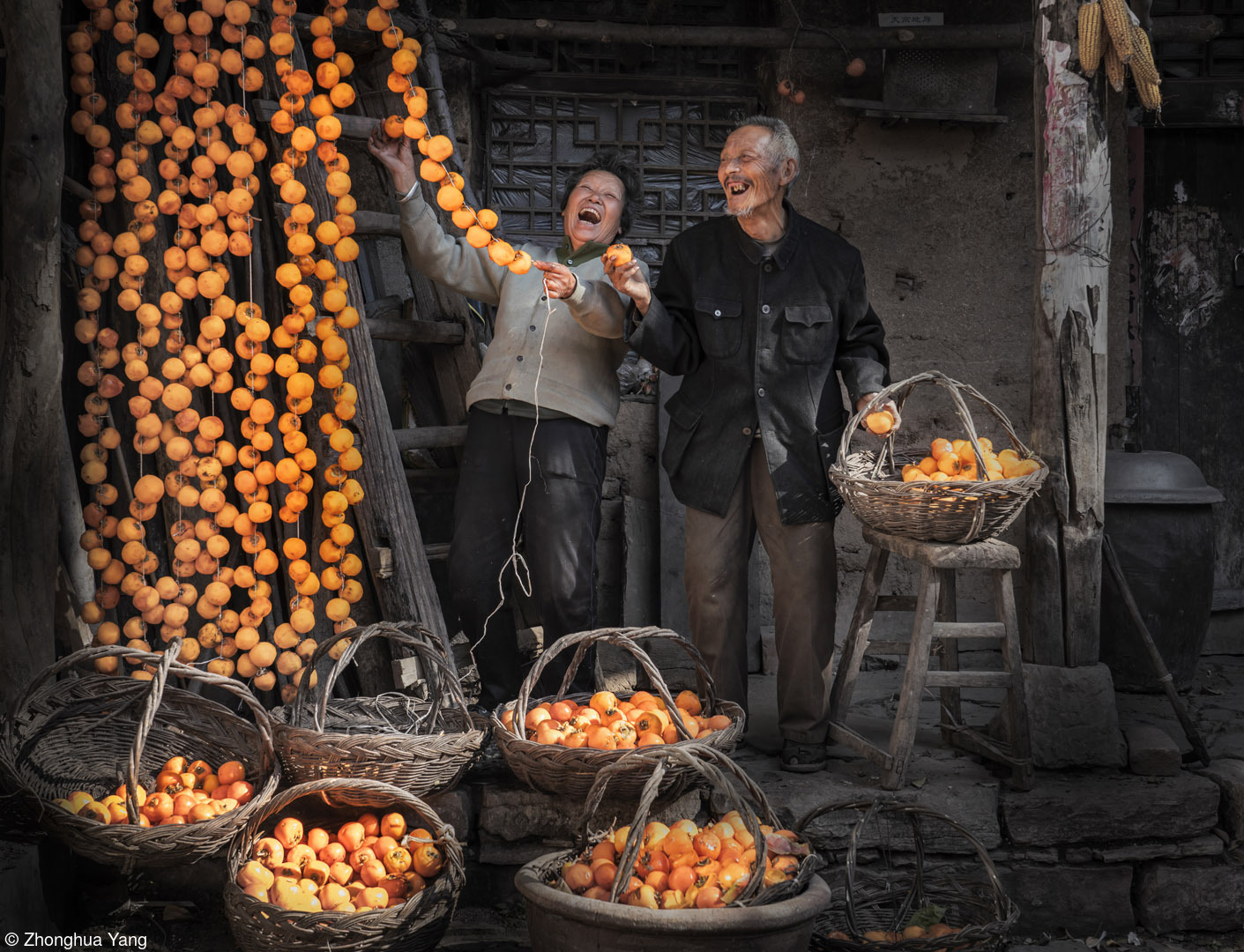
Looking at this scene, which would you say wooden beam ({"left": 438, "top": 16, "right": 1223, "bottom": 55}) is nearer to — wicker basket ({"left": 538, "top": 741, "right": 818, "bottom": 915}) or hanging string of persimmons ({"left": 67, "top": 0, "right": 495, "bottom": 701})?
hanging string of persimmons ({"left": 67, "top": 0, "right": 495, "bottom": 701})

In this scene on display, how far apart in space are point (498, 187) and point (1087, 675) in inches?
123

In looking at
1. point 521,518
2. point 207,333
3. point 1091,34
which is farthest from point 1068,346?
point 207,333

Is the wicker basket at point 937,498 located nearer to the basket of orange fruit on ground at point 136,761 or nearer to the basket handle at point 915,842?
the basket handle at point 915,842

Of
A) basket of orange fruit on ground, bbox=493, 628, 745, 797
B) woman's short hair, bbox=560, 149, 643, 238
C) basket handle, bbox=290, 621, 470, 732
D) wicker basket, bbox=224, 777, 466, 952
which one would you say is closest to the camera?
wicker basket, bbox=224, 777, 466, 952

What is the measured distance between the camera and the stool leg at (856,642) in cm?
353

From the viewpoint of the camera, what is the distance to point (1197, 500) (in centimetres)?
411

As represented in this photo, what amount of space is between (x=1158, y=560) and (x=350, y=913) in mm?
3121

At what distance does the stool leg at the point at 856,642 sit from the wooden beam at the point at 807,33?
89.9 inches

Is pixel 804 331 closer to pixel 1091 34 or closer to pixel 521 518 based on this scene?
pixel 521 518

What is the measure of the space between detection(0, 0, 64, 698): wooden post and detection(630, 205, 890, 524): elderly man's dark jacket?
1.70 metres

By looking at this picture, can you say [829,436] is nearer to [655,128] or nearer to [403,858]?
[403,858]

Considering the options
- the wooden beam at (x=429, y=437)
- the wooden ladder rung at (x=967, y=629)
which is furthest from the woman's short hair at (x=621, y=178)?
the wooden ladder rung at (x=967, y=629)

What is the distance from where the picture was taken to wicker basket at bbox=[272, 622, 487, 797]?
9.29 feet

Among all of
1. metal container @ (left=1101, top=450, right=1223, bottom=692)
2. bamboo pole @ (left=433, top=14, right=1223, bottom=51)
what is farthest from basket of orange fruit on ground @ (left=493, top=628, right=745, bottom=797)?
bamboo pole @ (left=433, top=14, right=1223, bottom=51)
